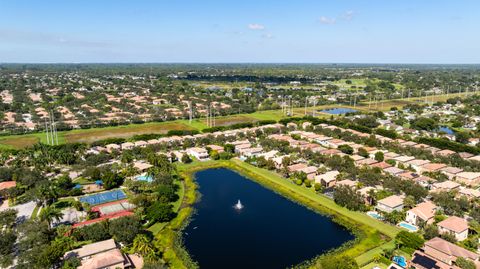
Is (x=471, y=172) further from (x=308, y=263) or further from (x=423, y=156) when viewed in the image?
(x=308, y=263)

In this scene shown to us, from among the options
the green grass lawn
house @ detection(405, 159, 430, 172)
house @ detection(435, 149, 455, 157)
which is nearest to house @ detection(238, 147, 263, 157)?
house @ detection(405, 159, 430, 172)

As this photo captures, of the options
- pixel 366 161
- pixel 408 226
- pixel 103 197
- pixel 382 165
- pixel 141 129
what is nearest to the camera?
pixel 408 226

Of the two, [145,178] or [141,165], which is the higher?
[141,165]

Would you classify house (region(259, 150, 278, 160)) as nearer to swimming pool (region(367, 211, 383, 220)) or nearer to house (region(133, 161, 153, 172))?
house (region(133, 161, 153, 172))

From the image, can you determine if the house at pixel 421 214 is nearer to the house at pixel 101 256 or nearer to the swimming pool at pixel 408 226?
the swimming pool at pixel 408 226

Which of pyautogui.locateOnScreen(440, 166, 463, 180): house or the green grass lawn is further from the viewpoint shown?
pyautogui.locateOnScreen(440, 166, 463, 180): house

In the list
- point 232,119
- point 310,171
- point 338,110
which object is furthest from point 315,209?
point 338,110

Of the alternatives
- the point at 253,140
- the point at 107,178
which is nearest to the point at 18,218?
the point at 107,178

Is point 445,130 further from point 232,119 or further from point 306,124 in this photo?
point 232,119
